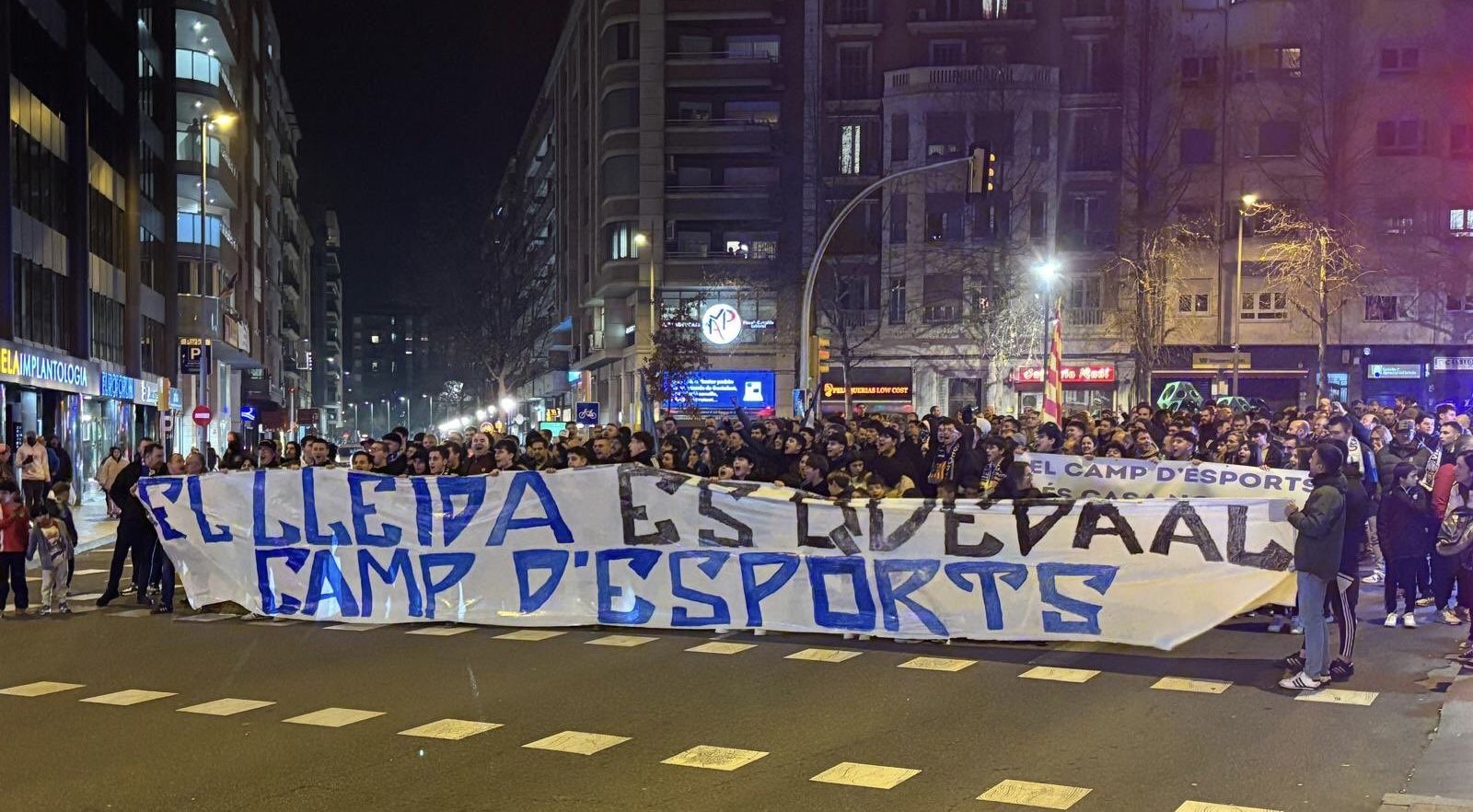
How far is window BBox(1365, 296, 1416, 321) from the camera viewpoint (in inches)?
1914

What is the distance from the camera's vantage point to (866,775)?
23.5ft

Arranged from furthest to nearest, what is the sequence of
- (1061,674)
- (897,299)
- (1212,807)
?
(897,299) → (1061,674) → (1212,807)

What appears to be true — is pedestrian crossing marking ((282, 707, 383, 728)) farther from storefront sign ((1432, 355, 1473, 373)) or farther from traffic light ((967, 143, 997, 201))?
storefront sign ((1432, 355, 1473, 373))

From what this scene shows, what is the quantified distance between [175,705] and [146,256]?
42.4 meters

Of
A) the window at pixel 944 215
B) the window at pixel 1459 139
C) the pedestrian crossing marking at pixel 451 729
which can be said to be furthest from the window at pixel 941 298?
the pedestrian crossing marking at pixel 451 729

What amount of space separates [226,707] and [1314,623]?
7339 millimetres

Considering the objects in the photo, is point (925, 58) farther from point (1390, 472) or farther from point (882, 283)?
point (1390, 472)

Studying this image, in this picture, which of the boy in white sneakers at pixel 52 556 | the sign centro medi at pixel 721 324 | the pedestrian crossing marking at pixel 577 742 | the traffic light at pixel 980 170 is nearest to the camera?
the pedestrian crossing marking at pixel 577 742

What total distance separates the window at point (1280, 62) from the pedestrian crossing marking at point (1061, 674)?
44608 mm

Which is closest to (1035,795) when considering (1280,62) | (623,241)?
(1280,62)

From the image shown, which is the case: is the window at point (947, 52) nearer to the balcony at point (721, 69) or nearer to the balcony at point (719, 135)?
the balcony at point (721, 69)

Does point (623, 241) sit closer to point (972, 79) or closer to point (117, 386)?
point (972, 79)

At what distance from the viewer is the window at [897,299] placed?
52625 mm

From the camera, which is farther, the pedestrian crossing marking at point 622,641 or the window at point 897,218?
the window at point 897,218
